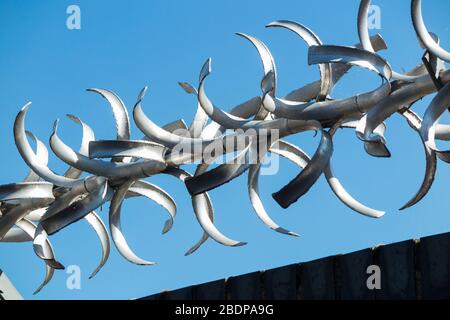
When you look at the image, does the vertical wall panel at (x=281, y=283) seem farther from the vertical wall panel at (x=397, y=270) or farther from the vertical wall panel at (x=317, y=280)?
the vertical wall panel at (x=397, y=270)

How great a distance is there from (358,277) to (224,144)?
1675 millimetres

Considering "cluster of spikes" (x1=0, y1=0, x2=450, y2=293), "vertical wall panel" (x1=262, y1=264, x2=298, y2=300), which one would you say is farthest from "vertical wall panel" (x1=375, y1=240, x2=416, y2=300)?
"vertical wall panel" (x1=262, y1=264, x2=298, y2=300)

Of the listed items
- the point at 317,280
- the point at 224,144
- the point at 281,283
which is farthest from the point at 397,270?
the point at 224,144

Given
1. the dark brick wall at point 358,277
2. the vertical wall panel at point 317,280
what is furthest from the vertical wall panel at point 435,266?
the vertical wall panel at point 317,280

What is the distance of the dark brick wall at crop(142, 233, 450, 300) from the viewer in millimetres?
7395

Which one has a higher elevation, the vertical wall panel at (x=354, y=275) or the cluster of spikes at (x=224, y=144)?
the cluster of spikes at (x=224, y=144)

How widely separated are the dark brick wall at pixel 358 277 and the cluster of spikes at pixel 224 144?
350mm

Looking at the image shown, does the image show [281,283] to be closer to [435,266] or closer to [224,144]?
[224,144]

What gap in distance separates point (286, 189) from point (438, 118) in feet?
4.11

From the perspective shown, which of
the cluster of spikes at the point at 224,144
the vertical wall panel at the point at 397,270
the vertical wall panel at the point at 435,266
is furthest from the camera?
the cluster of spikes at the point at 224,144

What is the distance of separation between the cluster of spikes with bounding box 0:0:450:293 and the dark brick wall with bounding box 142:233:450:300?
350 mm

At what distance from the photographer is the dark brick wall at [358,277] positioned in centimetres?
739
